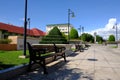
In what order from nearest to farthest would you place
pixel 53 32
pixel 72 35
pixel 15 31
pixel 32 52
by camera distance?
pixel 32 52
pixel 53 32
pixel 15 31
pixel 72 35

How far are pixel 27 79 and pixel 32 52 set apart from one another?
1754mm

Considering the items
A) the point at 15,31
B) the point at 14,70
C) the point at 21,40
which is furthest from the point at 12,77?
the point at 15,31

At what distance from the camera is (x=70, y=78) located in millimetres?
7473

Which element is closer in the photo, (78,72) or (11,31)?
(78,72)

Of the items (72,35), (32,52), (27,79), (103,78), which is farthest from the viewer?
(72,35)

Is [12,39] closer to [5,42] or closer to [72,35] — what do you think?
[5,42]

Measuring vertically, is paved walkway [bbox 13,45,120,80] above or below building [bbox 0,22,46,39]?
below

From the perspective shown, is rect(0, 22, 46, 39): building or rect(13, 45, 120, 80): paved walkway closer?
rect(13, 45, 120, 80): paved walkway

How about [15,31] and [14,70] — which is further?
[15,31]

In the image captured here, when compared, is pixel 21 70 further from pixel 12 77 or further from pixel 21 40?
pixel 21 40

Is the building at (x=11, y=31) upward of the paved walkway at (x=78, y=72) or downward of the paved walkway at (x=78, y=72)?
upward

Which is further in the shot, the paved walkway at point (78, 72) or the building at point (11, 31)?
the building at point (11, 31)

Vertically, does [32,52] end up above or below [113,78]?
above

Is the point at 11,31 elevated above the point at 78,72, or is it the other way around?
the point at 11,31
